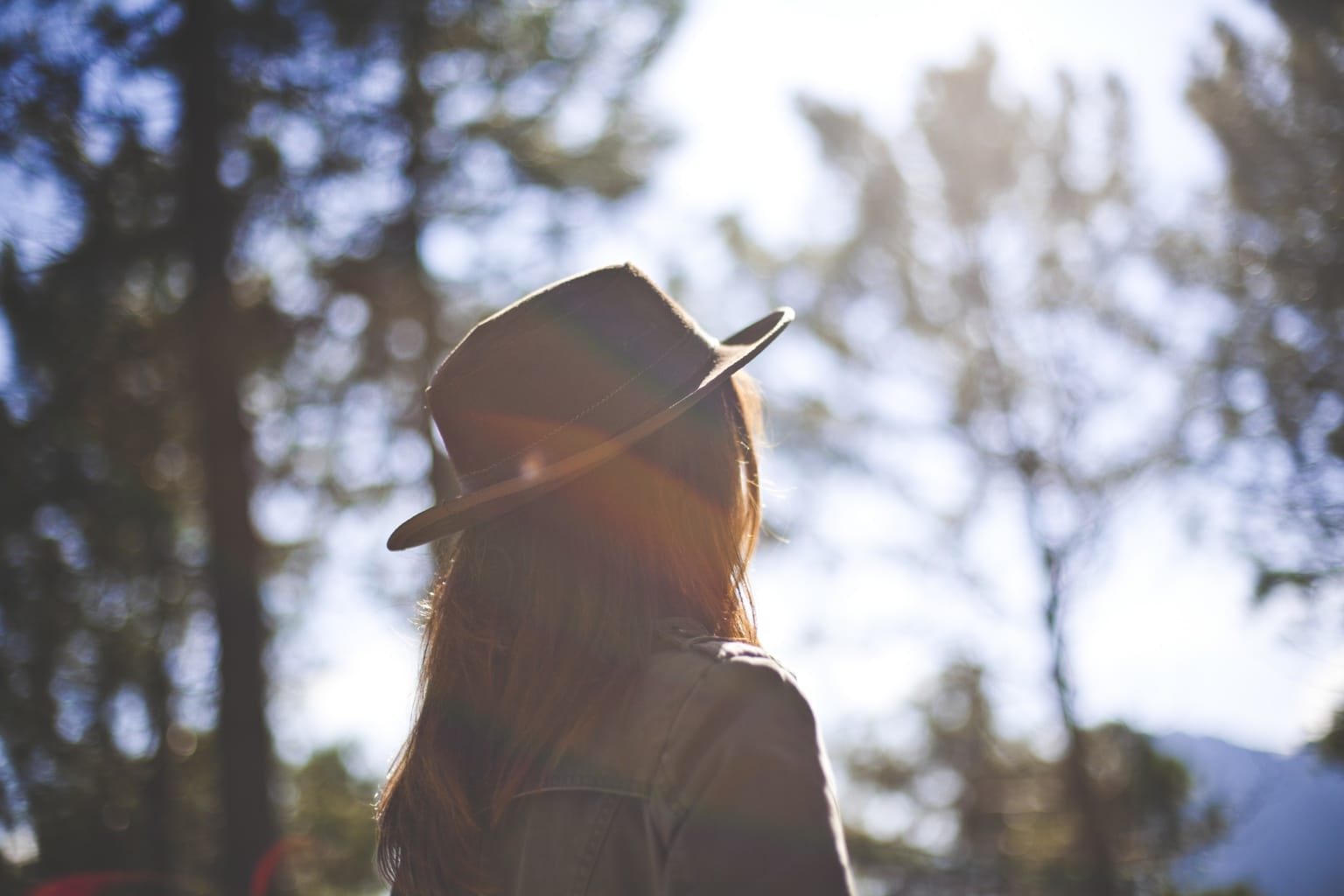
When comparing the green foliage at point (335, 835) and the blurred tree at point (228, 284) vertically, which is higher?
the blurred tree at point (228, 284)

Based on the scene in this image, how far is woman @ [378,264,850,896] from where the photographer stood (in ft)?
3.84

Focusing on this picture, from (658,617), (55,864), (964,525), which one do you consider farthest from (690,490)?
(964,525)

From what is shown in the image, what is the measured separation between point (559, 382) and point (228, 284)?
20.1 feet

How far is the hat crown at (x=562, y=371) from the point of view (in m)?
1.47

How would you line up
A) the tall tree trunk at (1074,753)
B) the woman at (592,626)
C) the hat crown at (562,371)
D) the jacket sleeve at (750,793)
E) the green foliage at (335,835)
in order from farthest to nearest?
the green foliage at (335,835)
the tall tree trunk at (1074,753)
the hat crown at (562,371)
the woman at (592,626)
the jacket sleeve at (750,793)

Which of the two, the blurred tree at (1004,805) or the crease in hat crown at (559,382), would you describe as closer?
the crease in hat crown at (559,382)

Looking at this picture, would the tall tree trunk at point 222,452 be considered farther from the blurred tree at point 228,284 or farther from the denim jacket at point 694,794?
the denim jacket at point 694,794

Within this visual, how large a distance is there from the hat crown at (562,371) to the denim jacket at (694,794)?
35 cm

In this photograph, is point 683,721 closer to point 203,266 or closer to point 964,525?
point 203,266

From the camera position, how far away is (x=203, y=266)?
21.7ft

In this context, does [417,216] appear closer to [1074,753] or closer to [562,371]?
[562,371]

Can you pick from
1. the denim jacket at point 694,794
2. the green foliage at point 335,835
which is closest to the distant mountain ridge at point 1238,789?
the green foliage at point 335,835

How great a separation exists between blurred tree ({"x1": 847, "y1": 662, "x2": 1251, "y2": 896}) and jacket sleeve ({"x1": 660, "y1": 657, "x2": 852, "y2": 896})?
32.4 ft

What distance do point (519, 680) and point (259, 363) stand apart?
7318 millimetres
